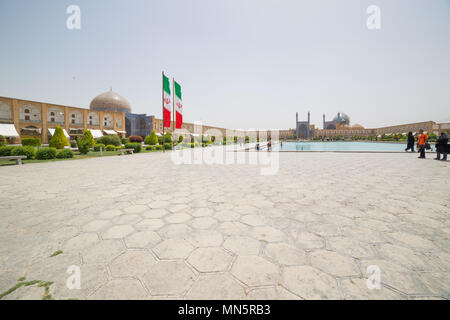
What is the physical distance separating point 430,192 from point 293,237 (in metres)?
3.58

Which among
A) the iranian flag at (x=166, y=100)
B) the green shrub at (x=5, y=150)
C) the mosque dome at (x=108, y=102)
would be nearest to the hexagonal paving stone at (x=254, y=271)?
the green shrub at (x=5, y=150)

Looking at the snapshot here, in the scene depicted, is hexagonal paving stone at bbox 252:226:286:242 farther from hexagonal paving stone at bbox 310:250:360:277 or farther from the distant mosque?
the distant mosque

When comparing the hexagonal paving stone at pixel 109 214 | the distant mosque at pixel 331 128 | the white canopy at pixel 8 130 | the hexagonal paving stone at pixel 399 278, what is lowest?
the hexagonal paving stone at pixel 399 278

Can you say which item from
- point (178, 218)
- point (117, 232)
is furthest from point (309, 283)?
point (117, 232)

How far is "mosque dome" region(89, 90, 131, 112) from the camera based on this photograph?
41.8 metres

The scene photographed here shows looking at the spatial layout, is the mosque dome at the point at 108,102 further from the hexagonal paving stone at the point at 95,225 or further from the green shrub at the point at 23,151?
the hexagonal paving stone at the point at 95,225

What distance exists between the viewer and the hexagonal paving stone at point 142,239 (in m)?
1.91

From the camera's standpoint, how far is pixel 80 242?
6.41 ft

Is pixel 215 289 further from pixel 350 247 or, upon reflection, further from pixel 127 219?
pixel 127 219

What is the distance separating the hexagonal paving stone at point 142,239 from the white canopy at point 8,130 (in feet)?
110

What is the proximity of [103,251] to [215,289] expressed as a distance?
1.17 meters

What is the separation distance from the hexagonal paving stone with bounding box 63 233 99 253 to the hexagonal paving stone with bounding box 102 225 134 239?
0.33ft

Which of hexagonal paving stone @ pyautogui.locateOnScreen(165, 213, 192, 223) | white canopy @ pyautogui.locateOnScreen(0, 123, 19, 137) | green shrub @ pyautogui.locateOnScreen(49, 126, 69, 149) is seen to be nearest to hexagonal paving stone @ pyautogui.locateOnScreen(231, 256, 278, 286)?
hexagonal paving stone @ pyautogui.locateOnScreen(165, 213, 192, 223)

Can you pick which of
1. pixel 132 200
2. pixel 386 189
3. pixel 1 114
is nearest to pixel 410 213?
pixel 386 189
